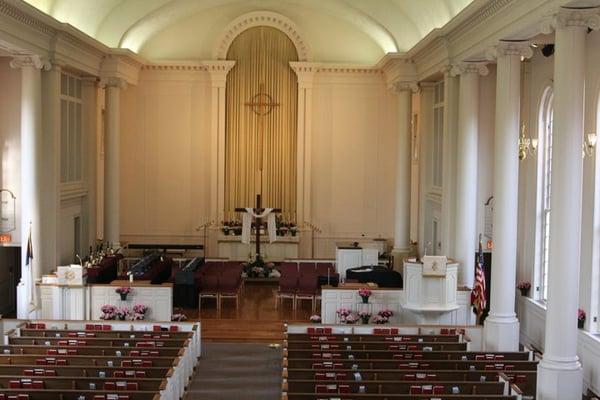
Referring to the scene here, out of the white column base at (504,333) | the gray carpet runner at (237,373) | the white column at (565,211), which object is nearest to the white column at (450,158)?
the white column base at (504,333)

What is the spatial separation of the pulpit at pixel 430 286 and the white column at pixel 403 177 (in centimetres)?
842

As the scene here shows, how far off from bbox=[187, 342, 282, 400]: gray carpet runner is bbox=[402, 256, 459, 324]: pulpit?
12.4ft

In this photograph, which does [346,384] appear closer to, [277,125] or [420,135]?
[420,135]

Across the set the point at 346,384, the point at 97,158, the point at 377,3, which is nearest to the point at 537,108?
the point at 377,3

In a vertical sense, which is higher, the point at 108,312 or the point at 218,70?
the point at 218,70

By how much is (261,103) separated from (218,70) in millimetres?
2190

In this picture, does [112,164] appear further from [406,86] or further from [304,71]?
[406,86]

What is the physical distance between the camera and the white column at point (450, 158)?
22.7 meters

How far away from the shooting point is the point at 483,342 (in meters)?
18.7

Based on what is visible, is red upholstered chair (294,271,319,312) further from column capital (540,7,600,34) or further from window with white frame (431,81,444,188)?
column capital (540,7,600,34)

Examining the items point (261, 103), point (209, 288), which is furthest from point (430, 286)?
point (261, 103)

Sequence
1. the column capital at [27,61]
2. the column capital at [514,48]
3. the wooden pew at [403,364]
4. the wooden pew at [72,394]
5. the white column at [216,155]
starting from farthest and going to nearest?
the white column at [216,155] → the column capital at [27,61] → the column capital at [514,48] → the wooden pew at [403,364] → the wooden pew at [72,394]

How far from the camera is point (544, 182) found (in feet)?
68.7

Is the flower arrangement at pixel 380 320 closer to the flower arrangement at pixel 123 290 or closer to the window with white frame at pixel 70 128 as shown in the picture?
the flower arrangement at pixel 123 290
